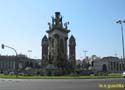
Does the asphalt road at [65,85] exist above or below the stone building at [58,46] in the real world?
below

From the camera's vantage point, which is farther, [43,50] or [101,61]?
[101,61]

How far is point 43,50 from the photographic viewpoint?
110 m

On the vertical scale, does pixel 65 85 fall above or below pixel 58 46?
below

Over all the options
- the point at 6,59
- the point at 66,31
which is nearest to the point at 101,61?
the point at 6,59

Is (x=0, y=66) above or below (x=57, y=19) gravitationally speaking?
below

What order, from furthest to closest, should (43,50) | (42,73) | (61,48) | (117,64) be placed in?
(117,64), (43,50), (61,48), (42,73)

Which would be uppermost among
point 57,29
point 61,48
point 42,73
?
point 57,29

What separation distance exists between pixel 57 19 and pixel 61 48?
30.0ft

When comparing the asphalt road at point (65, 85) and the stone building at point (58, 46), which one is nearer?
the asphalt road at point (65, 85)

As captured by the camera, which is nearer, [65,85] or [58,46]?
[65,85]

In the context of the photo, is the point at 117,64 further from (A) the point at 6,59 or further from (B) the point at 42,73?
(B) the point at 42,73

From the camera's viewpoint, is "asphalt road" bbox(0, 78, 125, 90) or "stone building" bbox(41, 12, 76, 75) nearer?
"asphalt road" bbox(0, 78, 125, 90)

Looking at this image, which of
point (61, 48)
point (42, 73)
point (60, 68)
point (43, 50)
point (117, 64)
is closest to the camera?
point (42, 73)

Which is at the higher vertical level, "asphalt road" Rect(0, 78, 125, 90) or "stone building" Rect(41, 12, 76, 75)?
"stone building" Rect(41, 12, 76, 75)
